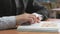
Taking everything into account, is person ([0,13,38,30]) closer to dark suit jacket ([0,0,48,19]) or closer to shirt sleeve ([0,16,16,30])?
shirt sleeve ([0,16,16,30])

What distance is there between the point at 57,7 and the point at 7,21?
11.6 feet

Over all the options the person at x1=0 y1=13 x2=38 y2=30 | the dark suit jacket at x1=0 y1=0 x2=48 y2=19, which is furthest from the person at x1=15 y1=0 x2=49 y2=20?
the person at x1=0 y1=13 x2=38 y2=30

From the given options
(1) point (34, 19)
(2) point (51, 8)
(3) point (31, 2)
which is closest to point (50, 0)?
(2) point (51, 8)

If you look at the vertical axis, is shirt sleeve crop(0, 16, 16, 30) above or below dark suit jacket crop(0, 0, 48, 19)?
below

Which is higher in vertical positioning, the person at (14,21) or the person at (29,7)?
the person at (29,7)

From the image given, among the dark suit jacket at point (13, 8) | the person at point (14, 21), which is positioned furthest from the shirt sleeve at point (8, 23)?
the dark suit jacket at point (13, 8)

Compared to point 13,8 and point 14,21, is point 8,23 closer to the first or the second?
point 14,21

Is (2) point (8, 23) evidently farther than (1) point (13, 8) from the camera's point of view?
No

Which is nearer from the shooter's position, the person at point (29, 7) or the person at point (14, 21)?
the person at point (14, 21)

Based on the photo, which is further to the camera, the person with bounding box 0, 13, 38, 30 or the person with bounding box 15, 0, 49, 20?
the person with bounding box 15, 0, 49, 20

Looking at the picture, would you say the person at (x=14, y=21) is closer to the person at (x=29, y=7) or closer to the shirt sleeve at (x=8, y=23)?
the shirt sleeve at (x=8, y=23)

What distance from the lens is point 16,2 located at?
1520 millimetres

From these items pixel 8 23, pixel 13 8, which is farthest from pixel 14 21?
pixel 13 8

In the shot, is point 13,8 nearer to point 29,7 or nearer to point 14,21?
point 29,7
